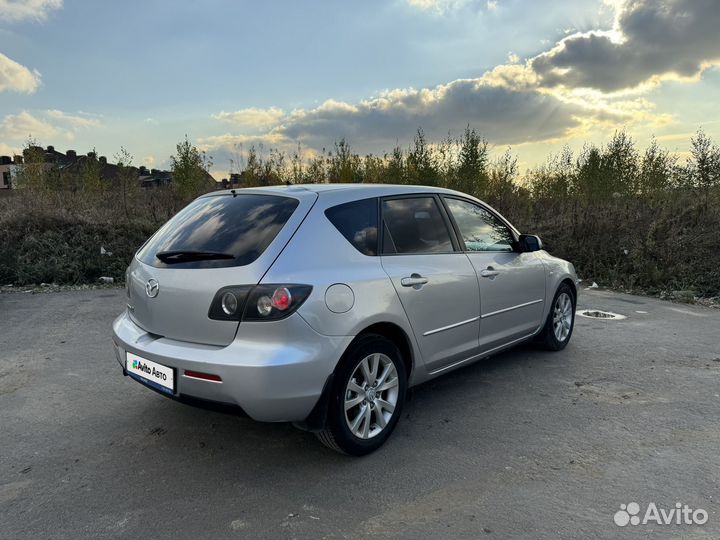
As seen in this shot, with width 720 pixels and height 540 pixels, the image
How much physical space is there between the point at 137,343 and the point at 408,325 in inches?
67.2

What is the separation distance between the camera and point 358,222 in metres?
3.28

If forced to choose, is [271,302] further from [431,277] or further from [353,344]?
[431,277]

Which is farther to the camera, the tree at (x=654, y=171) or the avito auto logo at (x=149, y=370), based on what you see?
the tree at (x=654, y=171)

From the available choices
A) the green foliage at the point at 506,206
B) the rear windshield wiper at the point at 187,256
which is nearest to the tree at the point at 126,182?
the green foliage at the point at 506,206

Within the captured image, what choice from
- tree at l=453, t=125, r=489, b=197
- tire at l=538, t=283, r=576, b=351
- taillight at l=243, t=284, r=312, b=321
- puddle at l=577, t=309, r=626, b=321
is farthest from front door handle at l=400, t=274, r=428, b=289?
tree at l=453, t=125, r=489, b=197

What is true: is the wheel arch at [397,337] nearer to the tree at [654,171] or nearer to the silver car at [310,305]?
the silver car at [310,305]

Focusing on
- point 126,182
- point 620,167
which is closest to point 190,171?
point 126,182

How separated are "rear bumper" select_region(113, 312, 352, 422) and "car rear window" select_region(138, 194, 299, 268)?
0.45 m

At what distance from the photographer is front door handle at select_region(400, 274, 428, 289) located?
A: 330cm

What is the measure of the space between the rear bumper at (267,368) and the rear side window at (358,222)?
0.67 meters

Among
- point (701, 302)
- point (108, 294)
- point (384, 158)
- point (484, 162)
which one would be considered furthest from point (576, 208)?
point (108, 294)

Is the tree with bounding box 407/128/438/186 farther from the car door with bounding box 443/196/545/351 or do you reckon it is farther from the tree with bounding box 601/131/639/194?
the car door with bounding box 443/196/545/351

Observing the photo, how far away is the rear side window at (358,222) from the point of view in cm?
315

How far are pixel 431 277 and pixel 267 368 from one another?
1.41 meters
